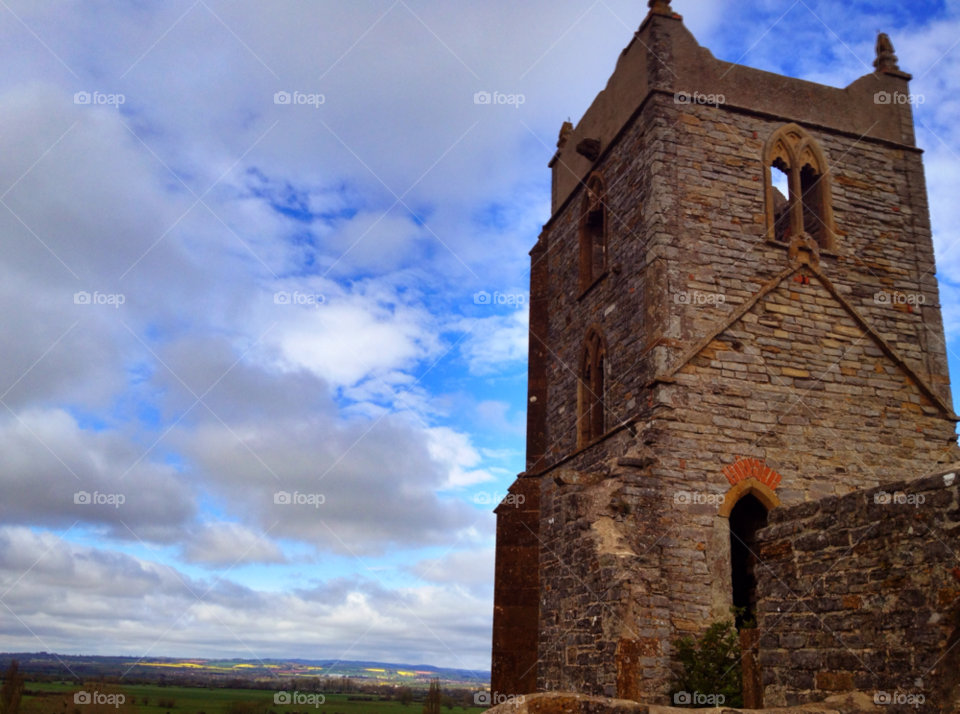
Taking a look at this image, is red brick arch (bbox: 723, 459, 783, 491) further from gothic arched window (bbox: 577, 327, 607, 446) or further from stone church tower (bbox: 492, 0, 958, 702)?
gothic arched window (bbox: 577, 327, 607, 446)

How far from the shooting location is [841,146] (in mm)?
12547

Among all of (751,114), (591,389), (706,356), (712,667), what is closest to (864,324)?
(706,356)

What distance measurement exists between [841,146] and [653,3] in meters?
3.88

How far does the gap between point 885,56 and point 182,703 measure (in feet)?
75.6

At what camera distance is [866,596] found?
5156mm

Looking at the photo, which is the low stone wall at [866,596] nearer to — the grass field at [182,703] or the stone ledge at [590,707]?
the stone ledge at [590,707]

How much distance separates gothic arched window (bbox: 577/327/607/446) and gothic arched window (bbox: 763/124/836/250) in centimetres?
333

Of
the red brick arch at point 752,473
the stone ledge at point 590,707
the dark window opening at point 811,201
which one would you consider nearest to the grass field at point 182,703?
the stone ledge at point 590,707

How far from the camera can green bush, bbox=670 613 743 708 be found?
26.2ft

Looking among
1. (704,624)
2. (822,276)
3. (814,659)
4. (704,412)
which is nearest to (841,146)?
(822,276)

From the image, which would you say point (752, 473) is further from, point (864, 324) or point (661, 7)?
point (661, 7)

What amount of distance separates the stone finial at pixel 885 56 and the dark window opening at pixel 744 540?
815cm

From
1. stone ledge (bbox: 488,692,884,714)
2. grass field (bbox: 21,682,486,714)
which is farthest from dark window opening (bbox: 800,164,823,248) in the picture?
grass field (bbox: 21,682,486,714)

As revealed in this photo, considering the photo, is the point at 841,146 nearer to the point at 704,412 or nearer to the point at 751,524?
the point at 704,412
